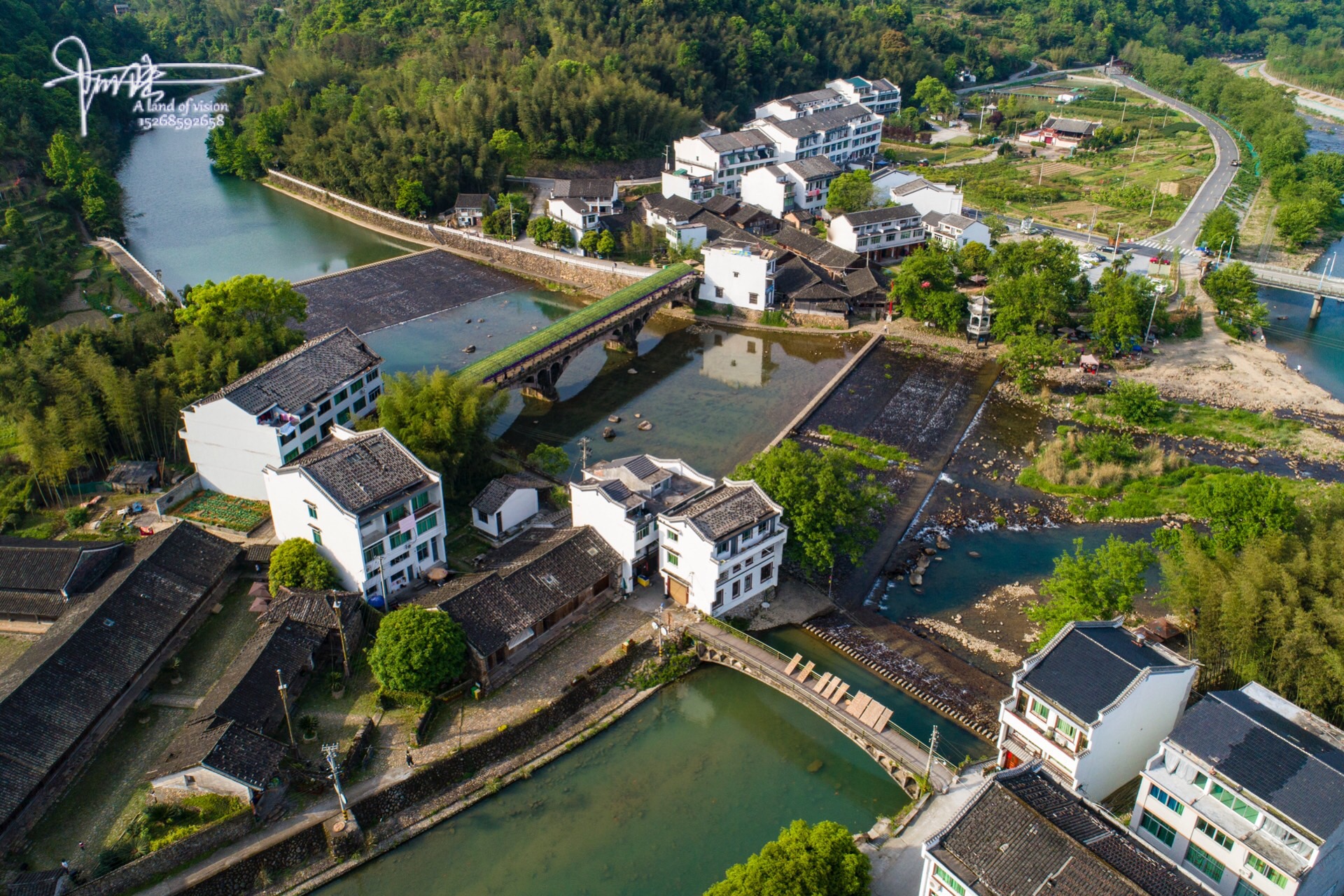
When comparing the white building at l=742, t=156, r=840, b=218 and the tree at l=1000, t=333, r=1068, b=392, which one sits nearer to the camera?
the tree at l=1000, t=333, r=1068, b=392

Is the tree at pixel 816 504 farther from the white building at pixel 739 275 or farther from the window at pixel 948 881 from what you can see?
the white building at pixel 739 275

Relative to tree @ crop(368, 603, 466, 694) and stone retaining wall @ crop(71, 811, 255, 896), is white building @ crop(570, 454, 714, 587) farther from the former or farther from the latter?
stone retaining wall @ crop(71, 811, 255, 896)

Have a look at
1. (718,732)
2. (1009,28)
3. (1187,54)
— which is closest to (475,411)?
(718,732)

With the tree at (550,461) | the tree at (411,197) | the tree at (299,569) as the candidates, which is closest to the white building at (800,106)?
the tree at (411,197)
